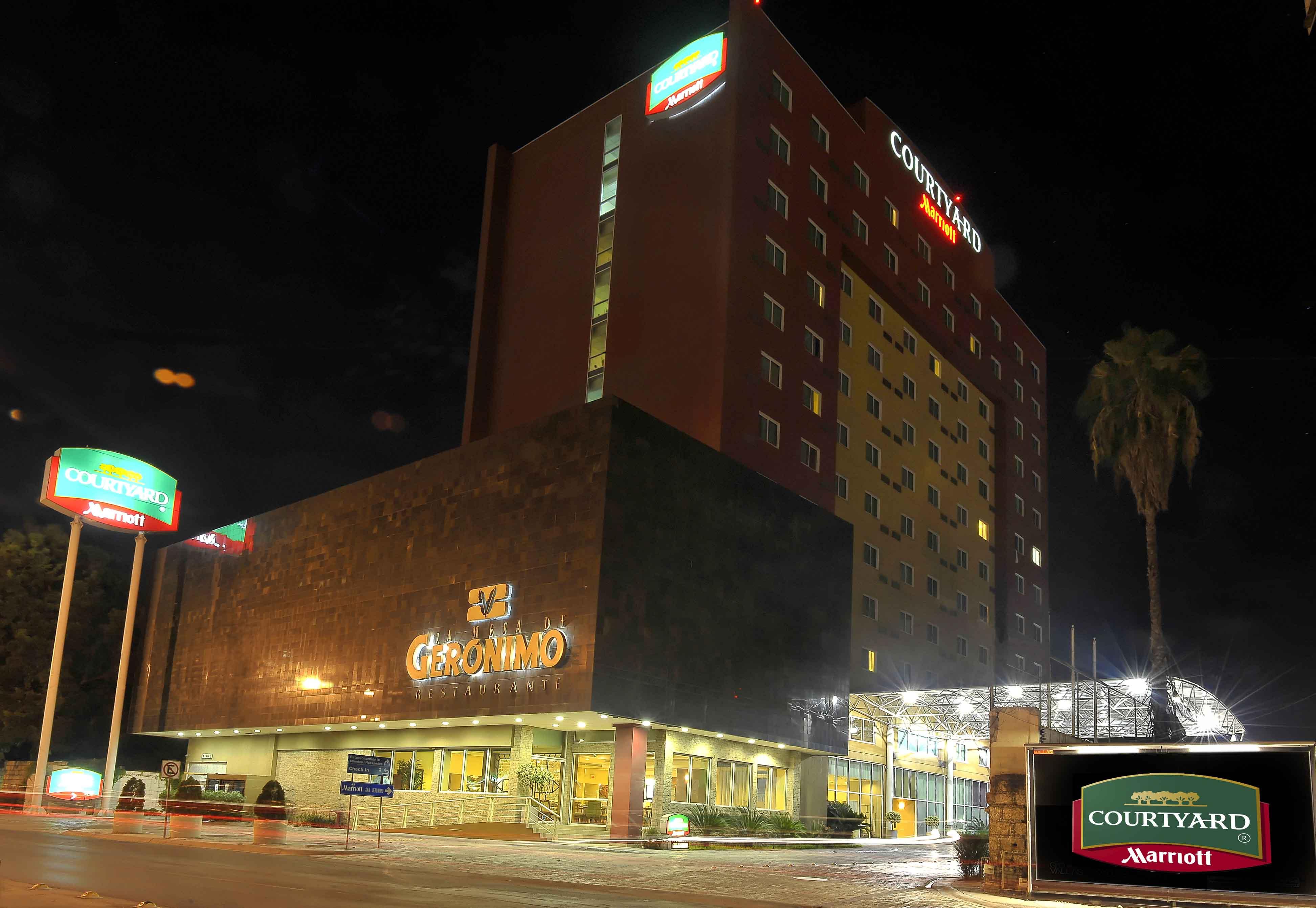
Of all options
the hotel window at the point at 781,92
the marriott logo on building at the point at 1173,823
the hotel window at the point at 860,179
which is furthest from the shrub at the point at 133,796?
the hotel window at the point at 860,179

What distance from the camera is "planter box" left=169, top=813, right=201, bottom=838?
34.8 metres

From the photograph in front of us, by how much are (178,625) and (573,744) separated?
27.4m

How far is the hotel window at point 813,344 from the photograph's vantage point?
5634 centimetres

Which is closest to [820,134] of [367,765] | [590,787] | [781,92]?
[781,92]

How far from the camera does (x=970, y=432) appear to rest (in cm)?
7469

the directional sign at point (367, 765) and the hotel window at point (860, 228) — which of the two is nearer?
the directional sign at point (367, 765)

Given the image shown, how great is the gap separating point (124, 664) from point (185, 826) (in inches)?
832

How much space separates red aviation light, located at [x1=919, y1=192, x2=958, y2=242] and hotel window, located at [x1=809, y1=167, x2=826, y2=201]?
13.6 m

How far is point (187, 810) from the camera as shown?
159 feet

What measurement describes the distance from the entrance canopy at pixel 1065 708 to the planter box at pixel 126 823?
89.8 feet

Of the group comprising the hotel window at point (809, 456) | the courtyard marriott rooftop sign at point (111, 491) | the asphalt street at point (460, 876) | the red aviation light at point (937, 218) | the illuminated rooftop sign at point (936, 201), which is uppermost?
the illuminated rooftop sign at point (936, 201)

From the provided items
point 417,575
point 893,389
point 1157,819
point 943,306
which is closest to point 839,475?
point 893,389

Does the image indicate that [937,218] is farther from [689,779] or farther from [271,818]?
[271,818]

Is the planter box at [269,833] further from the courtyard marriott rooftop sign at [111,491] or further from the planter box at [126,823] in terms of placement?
the courtyard marriott rooftop sign at [111,491]
